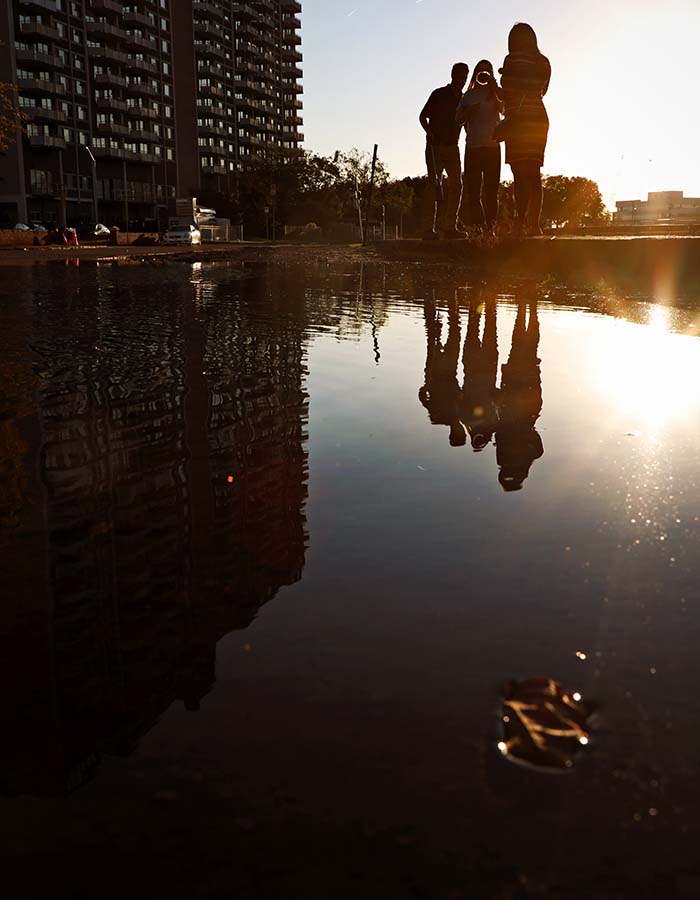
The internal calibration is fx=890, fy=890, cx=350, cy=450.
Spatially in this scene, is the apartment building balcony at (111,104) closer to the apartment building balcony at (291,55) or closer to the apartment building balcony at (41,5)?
the apartment building balcony at (41,5)

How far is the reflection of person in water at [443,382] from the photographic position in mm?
3969

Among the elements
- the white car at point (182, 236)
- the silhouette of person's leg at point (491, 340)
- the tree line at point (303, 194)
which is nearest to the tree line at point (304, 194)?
the tree line at point (303, 194)

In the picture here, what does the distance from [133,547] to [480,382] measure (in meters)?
2.93

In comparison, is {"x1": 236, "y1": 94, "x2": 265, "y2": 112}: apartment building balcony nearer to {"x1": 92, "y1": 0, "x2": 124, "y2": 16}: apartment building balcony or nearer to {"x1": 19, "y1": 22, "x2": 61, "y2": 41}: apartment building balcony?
{"x1": 92, "y1": 0, "x2": 124, "y2": 16}: apartment building balcony

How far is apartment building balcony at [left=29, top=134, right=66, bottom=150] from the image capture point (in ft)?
260

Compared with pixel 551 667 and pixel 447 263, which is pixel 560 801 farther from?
pixel 447 263

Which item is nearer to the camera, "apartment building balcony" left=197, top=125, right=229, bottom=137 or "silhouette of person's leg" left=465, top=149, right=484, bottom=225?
"silhouette of person's leg" left=465, top=149, right=484, bottom=225

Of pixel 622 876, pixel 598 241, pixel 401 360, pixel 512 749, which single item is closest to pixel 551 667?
pixel 512 749

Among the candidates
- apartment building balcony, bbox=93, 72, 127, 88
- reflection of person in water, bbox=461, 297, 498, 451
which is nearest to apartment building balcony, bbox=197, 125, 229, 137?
apartment building balcony, bbox=93, 72, 127, 88

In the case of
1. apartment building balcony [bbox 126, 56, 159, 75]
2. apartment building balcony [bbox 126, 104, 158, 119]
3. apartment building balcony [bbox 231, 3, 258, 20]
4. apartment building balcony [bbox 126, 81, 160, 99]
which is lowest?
apartment building balcony [bbox 126, 104, 158, 119]

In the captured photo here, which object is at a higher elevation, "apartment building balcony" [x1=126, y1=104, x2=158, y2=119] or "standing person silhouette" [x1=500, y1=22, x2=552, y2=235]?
"apartment building balcony" [x1=126, y1=104, x2=158, y2=119]

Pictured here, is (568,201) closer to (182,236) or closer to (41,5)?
(41,5)

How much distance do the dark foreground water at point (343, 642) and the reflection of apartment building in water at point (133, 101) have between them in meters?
78.3

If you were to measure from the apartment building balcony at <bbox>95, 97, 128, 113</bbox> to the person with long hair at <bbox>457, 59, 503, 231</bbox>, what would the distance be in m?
80.0
